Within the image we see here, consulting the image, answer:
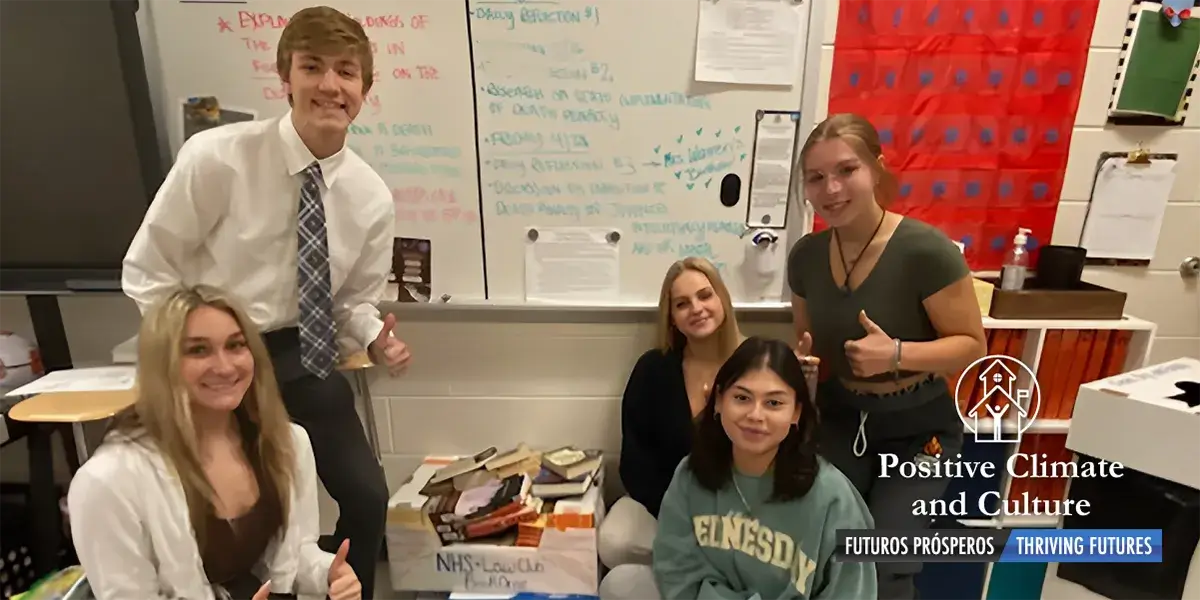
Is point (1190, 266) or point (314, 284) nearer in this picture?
point (314, 284)

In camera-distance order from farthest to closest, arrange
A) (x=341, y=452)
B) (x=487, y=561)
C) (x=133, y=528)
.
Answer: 1. (x=487, y=561)
2. (x=341, y=452)
3. (x=133, y=528)

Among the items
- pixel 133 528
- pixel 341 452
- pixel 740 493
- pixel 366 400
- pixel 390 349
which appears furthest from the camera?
pixel 366 400

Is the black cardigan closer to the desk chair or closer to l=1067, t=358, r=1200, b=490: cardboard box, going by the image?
the desk chair

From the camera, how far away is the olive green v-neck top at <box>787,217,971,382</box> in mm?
1464

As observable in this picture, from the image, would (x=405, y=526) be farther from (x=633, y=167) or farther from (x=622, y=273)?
(x=633, y=167)

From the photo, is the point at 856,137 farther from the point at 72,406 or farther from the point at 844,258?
the point at 72,406

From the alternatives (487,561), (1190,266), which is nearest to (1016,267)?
(1190,266)

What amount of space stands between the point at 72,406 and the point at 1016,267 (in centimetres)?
223

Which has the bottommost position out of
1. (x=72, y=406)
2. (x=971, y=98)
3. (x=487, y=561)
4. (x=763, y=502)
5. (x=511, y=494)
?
(x=487, y=561)

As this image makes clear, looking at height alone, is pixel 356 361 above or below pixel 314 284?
below

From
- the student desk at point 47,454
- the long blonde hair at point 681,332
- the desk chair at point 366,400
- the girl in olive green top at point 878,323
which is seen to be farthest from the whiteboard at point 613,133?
the student desk at point 47,454

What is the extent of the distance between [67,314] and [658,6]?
186 centimetres

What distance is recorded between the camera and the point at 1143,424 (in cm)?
161

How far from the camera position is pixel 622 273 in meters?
1.98
